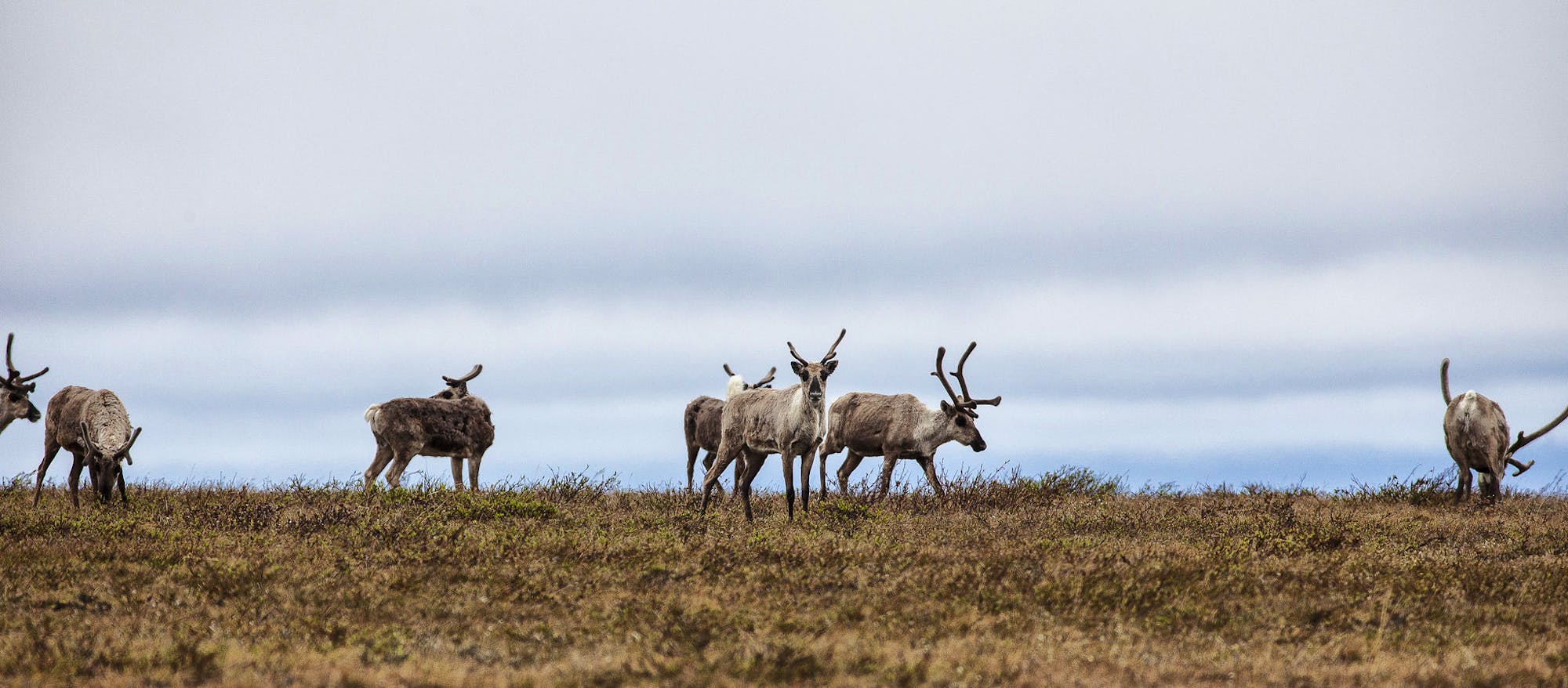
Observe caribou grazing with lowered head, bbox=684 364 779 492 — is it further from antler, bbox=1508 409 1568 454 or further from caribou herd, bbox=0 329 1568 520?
antler, bbox=1508 409 1568 454

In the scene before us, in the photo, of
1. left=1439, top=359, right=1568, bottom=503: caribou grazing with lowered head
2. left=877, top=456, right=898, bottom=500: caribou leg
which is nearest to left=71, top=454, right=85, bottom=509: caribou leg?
left=877, top=456, right=898, bottom=500: caribou leg

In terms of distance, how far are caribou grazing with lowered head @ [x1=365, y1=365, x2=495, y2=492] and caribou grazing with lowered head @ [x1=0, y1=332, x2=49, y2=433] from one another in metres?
5.59

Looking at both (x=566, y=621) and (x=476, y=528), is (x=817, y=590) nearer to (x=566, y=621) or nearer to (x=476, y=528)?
(x=566, y=621)

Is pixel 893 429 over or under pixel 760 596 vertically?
over

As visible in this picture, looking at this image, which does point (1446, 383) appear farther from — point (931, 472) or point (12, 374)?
point (12, 374)

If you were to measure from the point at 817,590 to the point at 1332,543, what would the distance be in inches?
250

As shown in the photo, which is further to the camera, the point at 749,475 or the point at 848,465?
the point at 848,465

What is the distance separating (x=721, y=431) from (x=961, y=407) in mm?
4288

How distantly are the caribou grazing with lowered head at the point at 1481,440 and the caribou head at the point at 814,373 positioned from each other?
33.7 ft

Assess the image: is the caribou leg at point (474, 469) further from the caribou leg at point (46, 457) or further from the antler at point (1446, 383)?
the antler at point (1446, 383)

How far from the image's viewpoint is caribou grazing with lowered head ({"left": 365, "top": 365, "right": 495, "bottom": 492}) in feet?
60.6

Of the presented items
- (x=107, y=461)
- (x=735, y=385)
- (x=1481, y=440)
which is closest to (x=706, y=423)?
(x=735, y=385)

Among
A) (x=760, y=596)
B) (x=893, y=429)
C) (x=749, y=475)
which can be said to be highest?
(x=893, y=429)

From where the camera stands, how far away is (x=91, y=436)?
16500 mm
